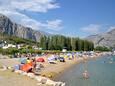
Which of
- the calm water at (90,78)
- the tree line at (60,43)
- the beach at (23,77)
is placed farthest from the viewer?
the tree line at (60,43)

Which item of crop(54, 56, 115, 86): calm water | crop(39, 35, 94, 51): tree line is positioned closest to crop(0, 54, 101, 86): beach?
crop(54, 56, 115, 86): calm water

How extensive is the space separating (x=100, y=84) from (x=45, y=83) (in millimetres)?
11476

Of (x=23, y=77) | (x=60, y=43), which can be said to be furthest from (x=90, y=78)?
(x=60, y=43)

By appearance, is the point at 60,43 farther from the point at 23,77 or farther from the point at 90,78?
the point at 23,77

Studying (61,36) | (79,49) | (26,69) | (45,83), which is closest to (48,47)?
(61,36)

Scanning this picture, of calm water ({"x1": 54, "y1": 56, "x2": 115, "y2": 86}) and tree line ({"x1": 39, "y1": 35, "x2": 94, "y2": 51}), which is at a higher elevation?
tree line ({"x1": 39, "y1": 35, "x2": 94, "y2": 51})

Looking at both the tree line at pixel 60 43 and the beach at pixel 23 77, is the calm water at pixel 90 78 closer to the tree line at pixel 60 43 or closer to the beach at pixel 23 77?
the beach at pixel 23 77

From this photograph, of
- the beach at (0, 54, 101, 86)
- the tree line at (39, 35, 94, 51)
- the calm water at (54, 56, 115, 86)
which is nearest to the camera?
the beach at (0, 54, 101, 86)

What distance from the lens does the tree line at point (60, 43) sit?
477 feet

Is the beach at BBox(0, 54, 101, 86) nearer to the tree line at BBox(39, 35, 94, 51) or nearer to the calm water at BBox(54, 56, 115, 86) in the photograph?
the calm water at BBox(54, 56, 115, 86)

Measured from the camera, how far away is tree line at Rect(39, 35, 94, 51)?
5721 inches

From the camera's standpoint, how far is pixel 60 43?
6024 inches

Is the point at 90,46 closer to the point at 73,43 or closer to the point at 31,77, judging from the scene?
the point at 73,43

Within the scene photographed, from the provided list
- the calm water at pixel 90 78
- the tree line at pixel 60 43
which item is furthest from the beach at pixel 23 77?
the tree line at pixel 60 43
